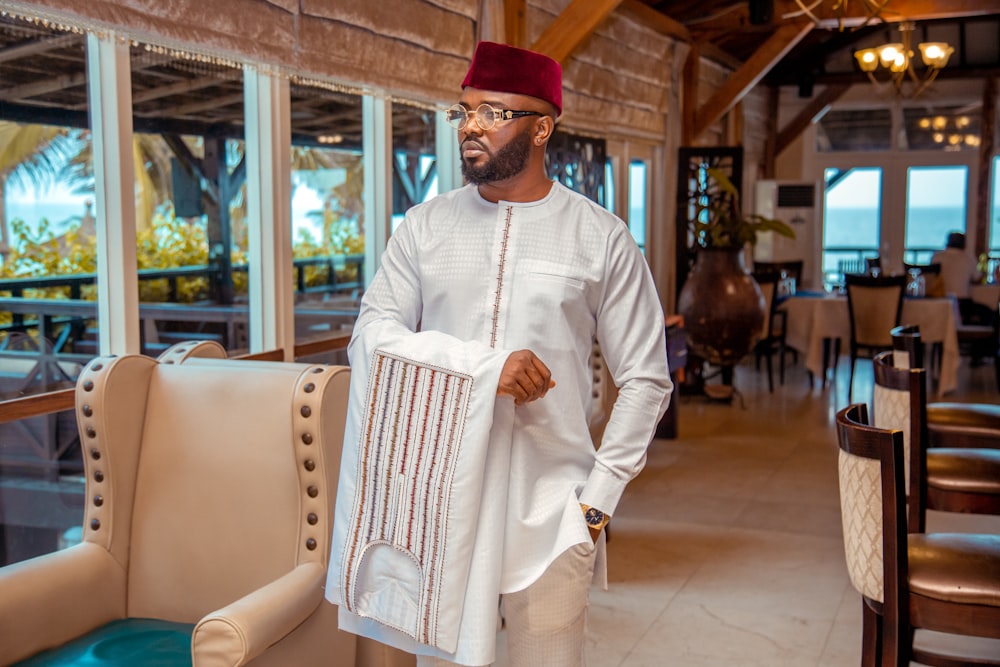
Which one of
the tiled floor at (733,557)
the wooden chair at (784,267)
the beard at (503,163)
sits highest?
the beard at (503,163)

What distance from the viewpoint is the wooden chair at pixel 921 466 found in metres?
3.08

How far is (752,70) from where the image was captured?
8906mm

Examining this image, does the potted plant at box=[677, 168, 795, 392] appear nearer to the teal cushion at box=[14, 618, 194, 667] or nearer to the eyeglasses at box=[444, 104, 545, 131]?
the teal cushion at box=[14, 618, 194, 667]

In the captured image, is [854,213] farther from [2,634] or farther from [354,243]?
[2,634]

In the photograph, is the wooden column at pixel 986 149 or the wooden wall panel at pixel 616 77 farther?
the wooden column at pixel 986 149

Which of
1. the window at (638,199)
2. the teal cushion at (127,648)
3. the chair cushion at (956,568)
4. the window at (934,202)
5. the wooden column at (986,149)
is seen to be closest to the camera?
the teal cushion at (127,648)

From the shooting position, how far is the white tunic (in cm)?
174

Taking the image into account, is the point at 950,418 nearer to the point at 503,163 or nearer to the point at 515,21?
the point at 503,163

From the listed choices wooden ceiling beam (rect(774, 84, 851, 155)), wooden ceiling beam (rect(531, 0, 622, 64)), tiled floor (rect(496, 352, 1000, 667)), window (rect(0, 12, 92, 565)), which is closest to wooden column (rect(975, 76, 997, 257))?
wooden ceiling beam (rect(774, 84, 851, 155))

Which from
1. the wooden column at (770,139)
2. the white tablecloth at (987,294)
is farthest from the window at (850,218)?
the white tablecloth at (987,294)

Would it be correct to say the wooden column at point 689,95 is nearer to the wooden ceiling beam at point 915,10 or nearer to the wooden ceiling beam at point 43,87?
the wooden ceiling beam at point 915,10

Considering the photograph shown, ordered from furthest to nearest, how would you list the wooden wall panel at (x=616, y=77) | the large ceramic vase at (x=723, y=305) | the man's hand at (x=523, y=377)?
the large ceramic vase at (x=723, y=305) → the wooden wall panel at (x=616, y=77) → the man's hand at (x=523, y=377)

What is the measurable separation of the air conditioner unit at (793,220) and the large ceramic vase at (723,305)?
434cm

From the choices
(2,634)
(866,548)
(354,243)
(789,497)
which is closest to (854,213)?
(789,497)
